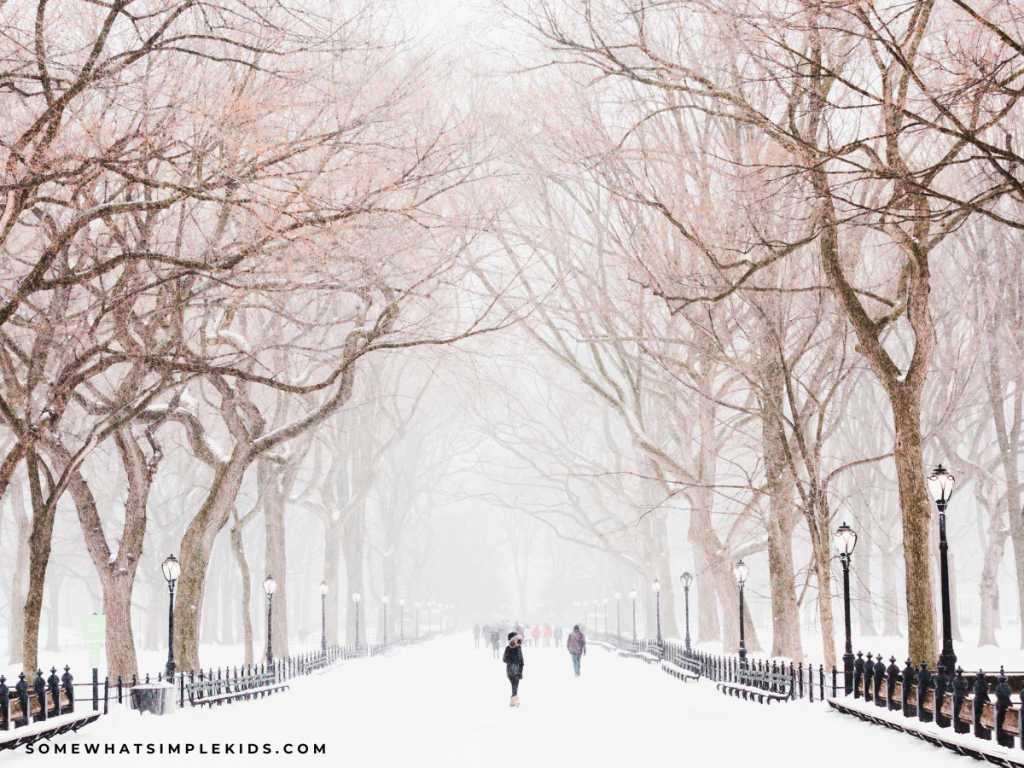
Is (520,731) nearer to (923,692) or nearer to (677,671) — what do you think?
(923,692)

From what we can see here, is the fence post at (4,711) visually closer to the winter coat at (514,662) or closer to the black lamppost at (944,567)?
the winter coat at (514,662)

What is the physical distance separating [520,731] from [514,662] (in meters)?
5.43

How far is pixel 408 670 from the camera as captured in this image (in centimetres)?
3434

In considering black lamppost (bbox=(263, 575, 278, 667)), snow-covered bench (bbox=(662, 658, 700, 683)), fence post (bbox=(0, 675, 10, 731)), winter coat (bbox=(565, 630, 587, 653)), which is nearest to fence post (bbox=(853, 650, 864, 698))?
snow-covered bench (bbox=(662, 658, 700, 683))

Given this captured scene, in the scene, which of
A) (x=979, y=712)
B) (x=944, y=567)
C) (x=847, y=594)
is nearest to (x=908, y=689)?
(x=944, y=567)

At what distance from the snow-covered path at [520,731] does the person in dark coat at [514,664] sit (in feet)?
0.81

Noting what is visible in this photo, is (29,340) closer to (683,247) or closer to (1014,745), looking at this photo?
(683,247)

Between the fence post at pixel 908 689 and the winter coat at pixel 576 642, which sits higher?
the fence post at pixel 908 689

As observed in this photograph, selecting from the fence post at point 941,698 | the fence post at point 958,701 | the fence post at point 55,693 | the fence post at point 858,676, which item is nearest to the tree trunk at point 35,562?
the fence post at point 55,693

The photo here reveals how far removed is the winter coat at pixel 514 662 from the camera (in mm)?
20344

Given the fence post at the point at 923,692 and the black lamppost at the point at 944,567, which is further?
the black lamppost at the point at 944,567

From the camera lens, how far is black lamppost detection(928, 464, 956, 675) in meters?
13.3

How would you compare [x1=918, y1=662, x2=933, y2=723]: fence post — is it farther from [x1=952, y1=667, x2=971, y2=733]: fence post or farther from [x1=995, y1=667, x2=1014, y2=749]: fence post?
[x1=995, y1=667, x2=1014, y2=749]: fence post

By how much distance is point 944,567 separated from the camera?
552 inches
